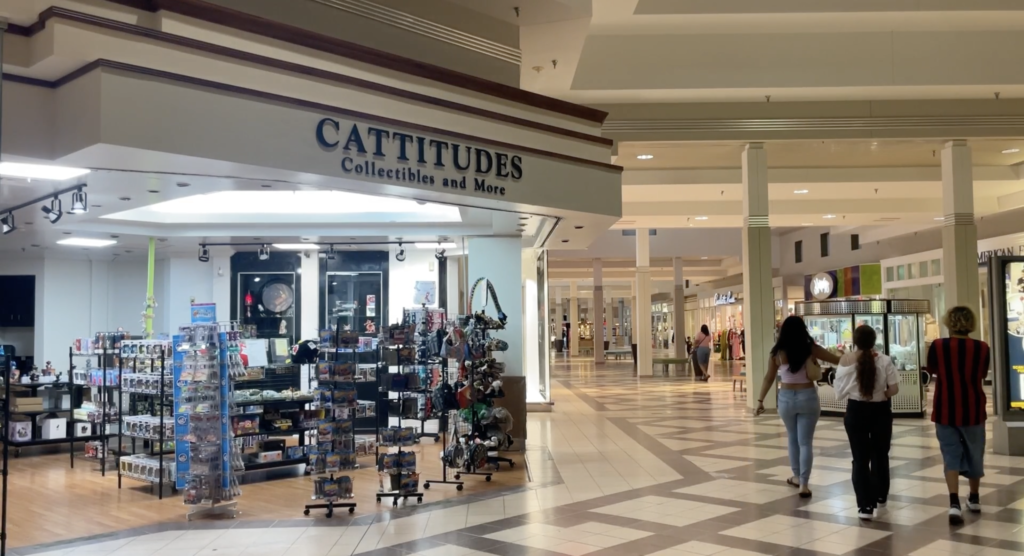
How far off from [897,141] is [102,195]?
408 inches

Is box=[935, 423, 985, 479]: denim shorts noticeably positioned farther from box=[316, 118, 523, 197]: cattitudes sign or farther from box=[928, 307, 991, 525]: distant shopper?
box=[316, 118, 523, 197]: cattitudes sign

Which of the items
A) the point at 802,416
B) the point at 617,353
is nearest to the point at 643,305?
the point at 617,353

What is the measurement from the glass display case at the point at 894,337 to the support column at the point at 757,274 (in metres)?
1.16

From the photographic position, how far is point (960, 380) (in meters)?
5.72

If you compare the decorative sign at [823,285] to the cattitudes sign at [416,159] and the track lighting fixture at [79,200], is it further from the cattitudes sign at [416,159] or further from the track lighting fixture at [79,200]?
the track lighting fixture at [79,200]

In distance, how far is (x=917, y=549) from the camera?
5000 mm

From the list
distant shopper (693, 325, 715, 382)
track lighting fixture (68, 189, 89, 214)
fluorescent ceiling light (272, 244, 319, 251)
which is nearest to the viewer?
track lighting fixture (68, 189, 89, 214)

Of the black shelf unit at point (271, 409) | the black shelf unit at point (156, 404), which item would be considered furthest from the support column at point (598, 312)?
the black shelf unit at point (156, 404)

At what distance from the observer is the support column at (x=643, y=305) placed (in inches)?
880

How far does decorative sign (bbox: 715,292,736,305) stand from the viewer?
29891 millimetres

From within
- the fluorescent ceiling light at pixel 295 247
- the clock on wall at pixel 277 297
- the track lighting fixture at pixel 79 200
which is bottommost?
the clock on wall at pixel 277 297

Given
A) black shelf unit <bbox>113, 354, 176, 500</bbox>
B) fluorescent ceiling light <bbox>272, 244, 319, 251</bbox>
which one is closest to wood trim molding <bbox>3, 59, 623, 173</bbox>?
black shelf unit <bbox>113, 354, 176, 500</bbox>

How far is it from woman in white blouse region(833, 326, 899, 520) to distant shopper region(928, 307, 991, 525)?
1.13 feet

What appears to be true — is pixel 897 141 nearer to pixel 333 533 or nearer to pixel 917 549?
pixel 917 549
